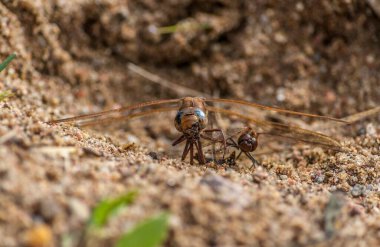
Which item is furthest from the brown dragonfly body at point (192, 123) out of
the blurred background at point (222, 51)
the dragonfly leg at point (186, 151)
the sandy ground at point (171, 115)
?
the blurred background at point (222, 51)

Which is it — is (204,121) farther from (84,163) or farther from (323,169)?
(84,163)

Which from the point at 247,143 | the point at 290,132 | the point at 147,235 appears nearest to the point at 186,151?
the point at 247,143

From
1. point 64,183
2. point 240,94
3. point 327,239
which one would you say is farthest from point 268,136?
point 64,183

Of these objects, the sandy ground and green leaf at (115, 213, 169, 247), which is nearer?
green leaf at (115, 213, 169, 247)

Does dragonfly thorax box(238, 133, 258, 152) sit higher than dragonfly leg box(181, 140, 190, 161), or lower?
higher

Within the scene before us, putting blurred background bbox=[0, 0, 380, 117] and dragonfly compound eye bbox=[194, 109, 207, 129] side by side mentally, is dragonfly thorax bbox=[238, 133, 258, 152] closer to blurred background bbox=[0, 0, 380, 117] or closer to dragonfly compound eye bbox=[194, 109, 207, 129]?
dragonfly compound eye bbox=[194, 109, 207, 129]

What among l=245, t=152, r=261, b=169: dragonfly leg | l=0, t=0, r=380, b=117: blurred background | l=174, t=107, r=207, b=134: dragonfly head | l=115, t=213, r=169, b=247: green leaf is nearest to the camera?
l=115, t=213, r=169, b=247: green leaf

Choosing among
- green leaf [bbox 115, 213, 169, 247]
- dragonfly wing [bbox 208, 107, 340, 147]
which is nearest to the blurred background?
dragonfly wing [bbox 208, 107, 340, 147]
